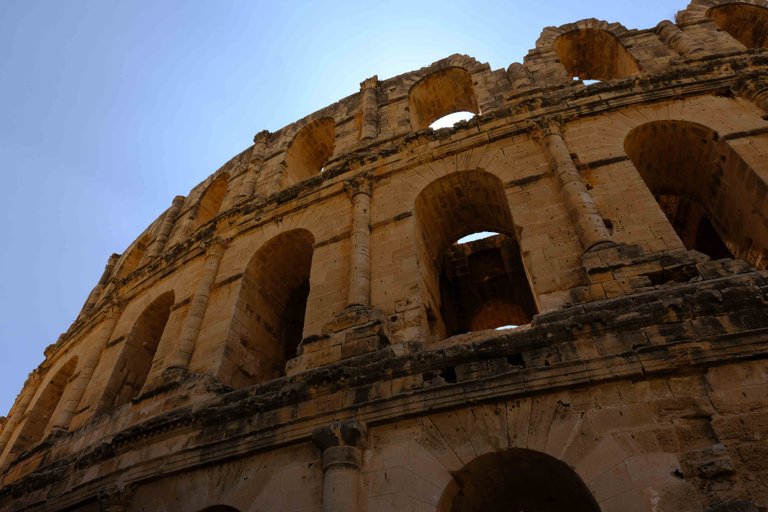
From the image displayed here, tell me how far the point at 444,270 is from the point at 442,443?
7.55 meters

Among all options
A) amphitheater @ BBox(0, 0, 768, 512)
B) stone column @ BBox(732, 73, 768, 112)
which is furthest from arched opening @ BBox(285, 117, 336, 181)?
stone column @ BBox(732, 73, 768, 112)

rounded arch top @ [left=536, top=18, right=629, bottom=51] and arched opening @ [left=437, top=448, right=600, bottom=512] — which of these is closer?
arched opening @ [left=437, top=448, right=600, bottom=512]

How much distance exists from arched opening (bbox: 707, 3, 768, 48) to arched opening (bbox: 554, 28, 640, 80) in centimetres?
268

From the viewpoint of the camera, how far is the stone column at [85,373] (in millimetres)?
10906

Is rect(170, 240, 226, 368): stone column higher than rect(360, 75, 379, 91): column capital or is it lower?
lower

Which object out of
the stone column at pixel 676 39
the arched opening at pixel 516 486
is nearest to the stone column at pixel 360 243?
the arched opening at pixel 516 486

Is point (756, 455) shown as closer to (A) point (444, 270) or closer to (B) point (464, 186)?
(B) point (464, 186)

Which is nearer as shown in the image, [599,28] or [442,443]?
[442,443]

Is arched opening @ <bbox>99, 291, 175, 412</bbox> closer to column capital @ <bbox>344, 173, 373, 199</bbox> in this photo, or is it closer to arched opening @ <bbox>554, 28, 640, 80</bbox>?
column capital @ <bbox>344, 173, 373, 199</bbox>

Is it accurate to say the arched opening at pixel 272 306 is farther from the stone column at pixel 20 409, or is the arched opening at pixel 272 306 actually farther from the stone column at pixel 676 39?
the stone column at pixel 676 39

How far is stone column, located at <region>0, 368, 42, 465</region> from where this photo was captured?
46.7ft

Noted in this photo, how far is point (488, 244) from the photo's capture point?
42.7 ft

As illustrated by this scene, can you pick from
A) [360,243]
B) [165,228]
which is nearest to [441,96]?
[360,243]

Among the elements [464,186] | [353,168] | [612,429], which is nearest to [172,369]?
[353,168]
